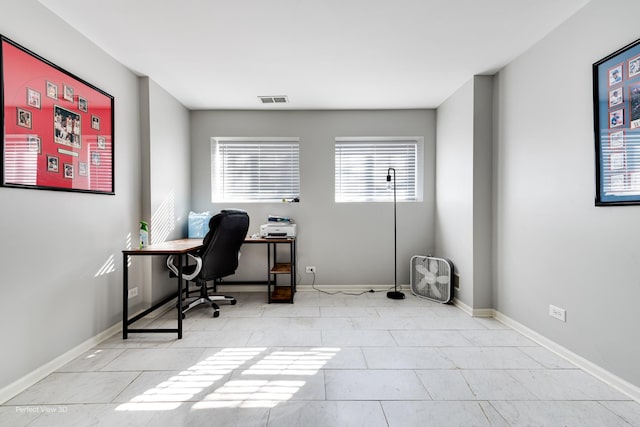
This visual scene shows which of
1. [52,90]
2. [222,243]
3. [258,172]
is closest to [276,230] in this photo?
[222,243]

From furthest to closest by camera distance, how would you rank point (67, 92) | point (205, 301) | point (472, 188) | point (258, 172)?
point (258, 172)
point (205, 301)
point (472, 188)
point (67, 92)

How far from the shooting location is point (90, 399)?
67.3 inches

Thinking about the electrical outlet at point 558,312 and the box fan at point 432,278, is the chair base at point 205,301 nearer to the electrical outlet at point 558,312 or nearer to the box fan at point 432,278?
the box fan at point 432,278

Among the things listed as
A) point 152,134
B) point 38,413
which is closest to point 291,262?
point 152,134

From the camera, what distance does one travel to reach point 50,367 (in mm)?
1989

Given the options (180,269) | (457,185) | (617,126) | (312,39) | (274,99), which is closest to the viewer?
(617,126)

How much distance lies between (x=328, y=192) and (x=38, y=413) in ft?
10.8

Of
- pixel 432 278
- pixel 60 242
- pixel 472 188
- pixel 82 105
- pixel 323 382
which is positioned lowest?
pixel 323 382

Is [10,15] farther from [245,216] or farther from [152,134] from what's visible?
[245,216]

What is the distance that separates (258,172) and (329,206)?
3.73 feet

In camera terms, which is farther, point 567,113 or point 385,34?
point 385,34

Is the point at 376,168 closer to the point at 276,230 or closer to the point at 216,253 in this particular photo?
the point at 276,230

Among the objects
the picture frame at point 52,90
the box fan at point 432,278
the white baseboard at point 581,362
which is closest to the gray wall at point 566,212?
the white baseboard at point 581,362

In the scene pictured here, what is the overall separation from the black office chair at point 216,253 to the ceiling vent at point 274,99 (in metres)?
1.48
